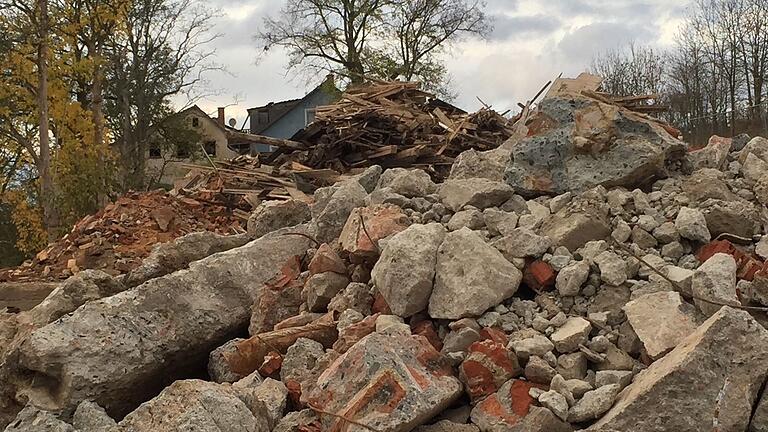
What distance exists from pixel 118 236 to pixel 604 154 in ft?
22.3

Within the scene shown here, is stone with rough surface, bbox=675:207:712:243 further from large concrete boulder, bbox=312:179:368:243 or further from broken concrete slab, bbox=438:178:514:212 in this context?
large concrete boulder, bbox=312:179:368:243

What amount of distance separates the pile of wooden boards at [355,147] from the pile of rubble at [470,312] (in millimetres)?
4888

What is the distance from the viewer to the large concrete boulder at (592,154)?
15.0 ft

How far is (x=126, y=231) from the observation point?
9469mm

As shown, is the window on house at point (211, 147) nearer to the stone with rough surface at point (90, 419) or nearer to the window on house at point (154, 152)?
the window on house at point (154, 152)

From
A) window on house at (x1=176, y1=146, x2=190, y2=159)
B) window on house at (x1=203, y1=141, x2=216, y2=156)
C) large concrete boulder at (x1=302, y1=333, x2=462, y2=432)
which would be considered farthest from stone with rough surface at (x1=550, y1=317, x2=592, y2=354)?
window on house at (x1=203, y1=141, x2=216, y2=156)

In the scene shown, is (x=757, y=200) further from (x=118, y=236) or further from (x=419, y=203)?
(x=118, y=236)

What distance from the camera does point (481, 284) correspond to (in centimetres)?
369

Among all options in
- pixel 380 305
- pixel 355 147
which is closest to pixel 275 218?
pixel 380 305

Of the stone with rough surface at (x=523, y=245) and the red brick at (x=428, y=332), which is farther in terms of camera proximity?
the stone with rough surface at (x=523, y=245)

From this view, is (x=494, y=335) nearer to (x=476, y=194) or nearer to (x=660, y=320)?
(x=660, y=320)

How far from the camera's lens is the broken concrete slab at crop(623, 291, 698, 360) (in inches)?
127

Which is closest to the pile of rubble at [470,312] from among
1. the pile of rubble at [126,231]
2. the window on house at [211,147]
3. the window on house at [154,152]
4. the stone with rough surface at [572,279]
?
the stone with rough surface at [572,279]

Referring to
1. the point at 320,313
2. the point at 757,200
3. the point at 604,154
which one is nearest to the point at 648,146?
the point at 604,154
